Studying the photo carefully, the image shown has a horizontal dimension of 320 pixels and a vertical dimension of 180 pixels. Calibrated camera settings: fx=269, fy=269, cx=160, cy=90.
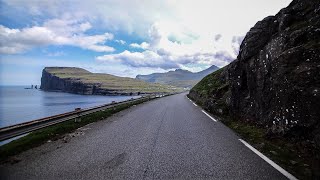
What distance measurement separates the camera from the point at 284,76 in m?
9.72

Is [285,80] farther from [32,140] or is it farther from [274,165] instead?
[32,140]

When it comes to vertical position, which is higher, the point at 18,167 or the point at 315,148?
the point at 315,148

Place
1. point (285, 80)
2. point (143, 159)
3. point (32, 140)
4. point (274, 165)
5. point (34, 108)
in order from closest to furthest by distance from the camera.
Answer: point (274, 165), point (143, 159), point (285, 80), point (32, 140), point (34, 108)

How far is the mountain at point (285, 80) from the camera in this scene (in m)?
8.09

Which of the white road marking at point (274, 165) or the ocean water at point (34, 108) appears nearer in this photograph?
the white road marking at point (274, 165)

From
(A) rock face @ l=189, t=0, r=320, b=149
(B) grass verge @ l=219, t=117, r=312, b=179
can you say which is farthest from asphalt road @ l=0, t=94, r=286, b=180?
(A) rock face @ l=189, t=0, r=320, b=149

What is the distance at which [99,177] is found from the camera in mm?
5781

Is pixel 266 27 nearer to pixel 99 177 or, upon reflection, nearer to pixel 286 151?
pixel 286 151

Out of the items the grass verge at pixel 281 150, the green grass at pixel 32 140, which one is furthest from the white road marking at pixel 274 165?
the green grass at pixel 32 140

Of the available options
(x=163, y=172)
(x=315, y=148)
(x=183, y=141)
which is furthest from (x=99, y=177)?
(x=315, y=148)

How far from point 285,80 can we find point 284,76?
214mm

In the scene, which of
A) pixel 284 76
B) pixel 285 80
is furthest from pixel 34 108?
pixel 285 80

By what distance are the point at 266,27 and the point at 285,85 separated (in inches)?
288

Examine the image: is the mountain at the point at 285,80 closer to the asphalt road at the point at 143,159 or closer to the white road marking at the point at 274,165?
the white road marking at the point at 274,165
